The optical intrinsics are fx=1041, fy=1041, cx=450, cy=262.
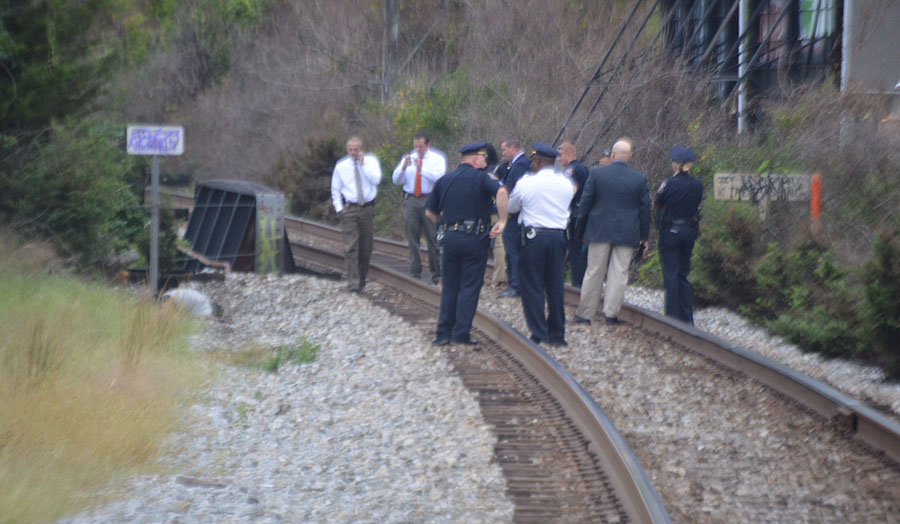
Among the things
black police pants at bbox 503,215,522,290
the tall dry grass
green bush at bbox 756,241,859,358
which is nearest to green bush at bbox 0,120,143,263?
the tall dry grass

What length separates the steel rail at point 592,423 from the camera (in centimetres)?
549

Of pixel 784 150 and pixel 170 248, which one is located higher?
pixel 784 150

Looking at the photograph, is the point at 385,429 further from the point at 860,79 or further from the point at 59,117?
the point at 860,79

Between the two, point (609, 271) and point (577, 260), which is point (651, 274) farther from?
point (609, 271)

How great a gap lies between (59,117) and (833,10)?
51.6 ft

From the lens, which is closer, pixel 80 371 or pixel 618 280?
pixel 80 371

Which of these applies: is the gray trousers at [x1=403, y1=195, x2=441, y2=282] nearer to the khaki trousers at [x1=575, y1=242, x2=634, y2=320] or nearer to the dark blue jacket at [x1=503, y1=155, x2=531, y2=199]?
the dark blue jacket at [x1=503, y1=155, x2=531, y2=199]

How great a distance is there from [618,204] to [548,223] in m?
1.31

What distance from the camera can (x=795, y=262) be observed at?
12.0 meters

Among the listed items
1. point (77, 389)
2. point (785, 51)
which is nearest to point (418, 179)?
point (77, 389)

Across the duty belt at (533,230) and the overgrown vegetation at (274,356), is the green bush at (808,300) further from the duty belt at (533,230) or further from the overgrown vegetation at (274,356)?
the overgrown vegetation at (274,356)

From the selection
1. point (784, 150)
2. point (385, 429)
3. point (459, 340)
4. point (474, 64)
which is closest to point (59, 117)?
point (459, 340)

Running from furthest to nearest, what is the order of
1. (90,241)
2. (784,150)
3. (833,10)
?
(833,10) → (784,150) → (90,241)

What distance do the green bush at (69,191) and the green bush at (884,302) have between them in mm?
10287
